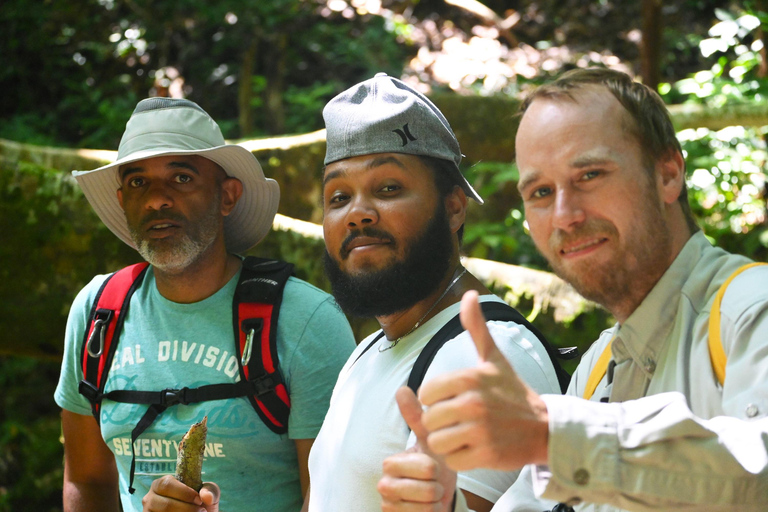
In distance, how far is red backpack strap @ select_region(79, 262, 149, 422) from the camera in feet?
9.77

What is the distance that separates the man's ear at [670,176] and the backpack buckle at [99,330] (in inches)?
89.8

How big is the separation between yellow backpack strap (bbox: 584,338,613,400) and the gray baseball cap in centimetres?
89

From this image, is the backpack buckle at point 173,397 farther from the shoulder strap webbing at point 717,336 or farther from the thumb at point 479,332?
the shoulder strap webbing at point 717,336

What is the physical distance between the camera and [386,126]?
235 cm

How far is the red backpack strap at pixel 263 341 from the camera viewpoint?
2.74 metres

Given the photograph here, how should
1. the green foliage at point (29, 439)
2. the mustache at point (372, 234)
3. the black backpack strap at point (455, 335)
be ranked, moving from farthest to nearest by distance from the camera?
the green foliage at point (29, 439)
the mustache at point (372, 234)
the black backpack strap at point (455, 335)

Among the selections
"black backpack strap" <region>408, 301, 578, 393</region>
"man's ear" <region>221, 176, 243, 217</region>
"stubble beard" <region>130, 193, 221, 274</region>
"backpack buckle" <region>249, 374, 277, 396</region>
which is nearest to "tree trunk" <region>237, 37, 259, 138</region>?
"man's ear" <region>221, 176, 243, 217</region>

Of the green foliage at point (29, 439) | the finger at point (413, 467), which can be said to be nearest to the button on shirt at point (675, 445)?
the finger at point (413, 467)

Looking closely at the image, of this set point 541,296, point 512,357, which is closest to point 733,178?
point 541,296

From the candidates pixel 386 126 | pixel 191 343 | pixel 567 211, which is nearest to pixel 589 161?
pixel 567 211

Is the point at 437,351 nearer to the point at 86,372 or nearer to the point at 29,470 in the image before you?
the point at 86,372

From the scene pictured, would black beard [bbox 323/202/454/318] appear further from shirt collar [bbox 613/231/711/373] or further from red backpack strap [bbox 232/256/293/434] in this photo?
shirt collar [bbox 613/231/711/373]

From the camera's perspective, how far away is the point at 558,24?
32.6ft

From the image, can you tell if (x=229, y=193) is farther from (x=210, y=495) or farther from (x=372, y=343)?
(x=210, y=495)
